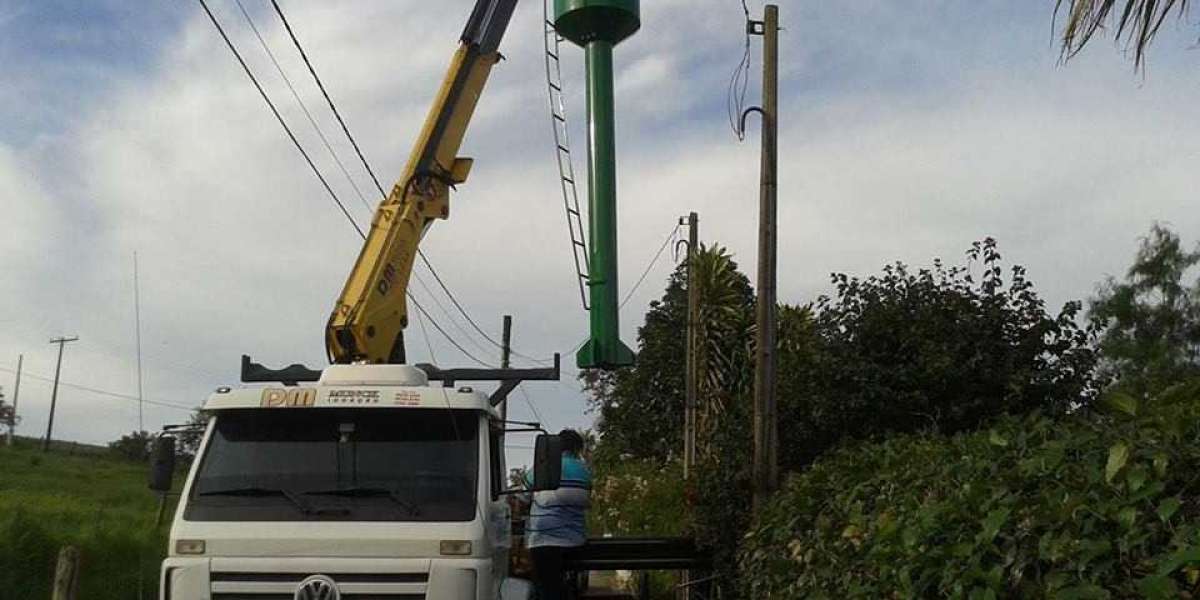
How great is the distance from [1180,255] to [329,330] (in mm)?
27005

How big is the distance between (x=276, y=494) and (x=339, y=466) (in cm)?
38

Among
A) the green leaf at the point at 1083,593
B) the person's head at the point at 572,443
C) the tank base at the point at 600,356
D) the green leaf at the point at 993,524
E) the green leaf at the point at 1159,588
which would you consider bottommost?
the green leaf at the point at 1083,593

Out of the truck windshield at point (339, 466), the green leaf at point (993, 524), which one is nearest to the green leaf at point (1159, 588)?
the green leaf at point (993, 524)

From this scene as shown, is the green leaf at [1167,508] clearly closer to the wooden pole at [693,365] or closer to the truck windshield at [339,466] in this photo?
the truck windshield at [339,466]

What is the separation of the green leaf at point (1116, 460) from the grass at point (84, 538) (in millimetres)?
10217

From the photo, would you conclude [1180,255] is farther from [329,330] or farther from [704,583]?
[329,330]

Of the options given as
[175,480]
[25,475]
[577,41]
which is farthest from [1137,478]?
[25,475]

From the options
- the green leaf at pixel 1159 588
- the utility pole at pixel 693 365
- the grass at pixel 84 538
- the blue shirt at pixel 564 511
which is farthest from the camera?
the utility pole at pixel 693 365

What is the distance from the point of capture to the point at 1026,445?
4594 millimetres

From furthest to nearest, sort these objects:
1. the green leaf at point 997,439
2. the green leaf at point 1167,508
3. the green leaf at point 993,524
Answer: the green leaf at point 997,439 → the green leaf at point 993,524 → the green leaf at point 1167,508

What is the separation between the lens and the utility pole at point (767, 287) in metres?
10.7

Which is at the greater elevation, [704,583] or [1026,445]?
[1026,445]

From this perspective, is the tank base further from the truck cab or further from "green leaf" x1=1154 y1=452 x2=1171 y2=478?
"green leaf" x1=1154 y1=452 x2=1171 y2=478

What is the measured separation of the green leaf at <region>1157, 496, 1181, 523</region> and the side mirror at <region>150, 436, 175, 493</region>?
5.76m
